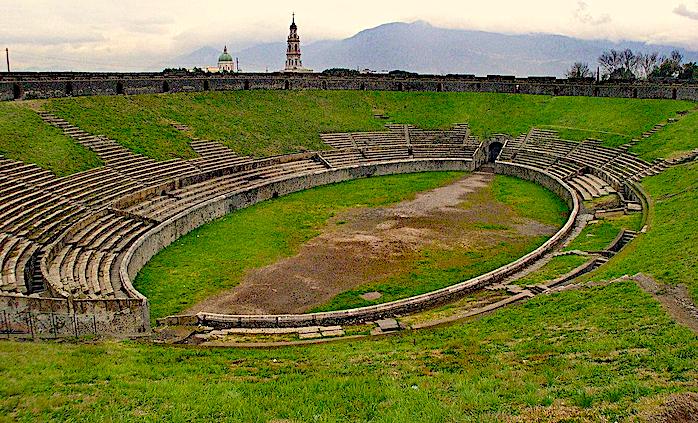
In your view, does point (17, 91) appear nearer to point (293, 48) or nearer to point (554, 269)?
point (554, 269)

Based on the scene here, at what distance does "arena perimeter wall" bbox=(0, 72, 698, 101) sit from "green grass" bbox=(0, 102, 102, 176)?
3.16m

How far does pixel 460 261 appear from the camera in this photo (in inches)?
1016

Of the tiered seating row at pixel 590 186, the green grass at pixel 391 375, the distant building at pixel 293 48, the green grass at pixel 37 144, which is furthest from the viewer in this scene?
the distant building at pixel 293 48

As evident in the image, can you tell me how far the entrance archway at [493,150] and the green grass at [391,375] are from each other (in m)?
35.6

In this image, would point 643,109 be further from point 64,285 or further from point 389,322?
point 64,285

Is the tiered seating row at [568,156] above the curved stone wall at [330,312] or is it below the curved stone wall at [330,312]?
above

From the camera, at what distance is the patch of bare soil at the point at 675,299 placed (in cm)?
1454

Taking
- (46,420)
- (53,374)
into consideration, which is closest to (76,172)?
(53,374)

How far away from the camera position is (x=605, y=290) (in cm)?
1789

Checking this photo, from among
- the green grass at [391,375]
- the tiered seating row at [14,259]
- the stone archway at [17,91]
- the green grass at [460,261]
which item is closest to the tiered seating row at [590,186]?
the green grass at [460,261]

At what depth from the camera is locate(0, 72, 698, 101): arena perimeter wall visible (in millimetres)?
38641

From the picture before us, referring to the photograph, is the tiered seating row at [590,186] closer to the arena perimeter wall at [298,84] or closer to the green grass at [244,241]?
the green grass at [244,241]

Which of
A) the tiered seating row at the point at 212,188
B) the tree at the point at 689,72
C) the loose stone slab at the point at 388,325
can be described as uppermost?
the tree at the point at 689,72

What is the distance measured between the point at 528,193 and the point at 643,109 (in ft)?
55.1
